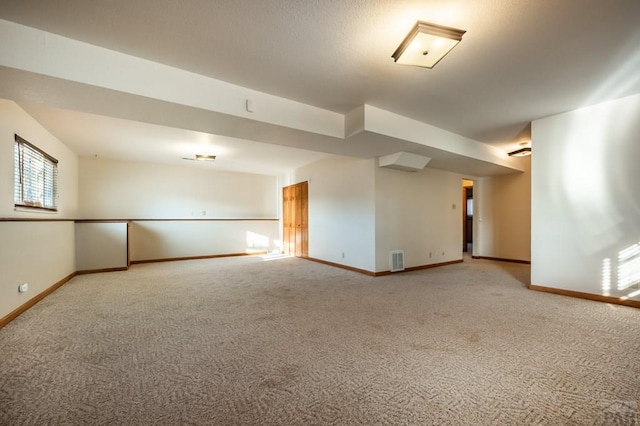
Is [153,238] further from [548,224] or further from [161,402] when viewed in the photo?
[548,224]

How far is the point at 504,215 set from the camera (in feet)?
22.9

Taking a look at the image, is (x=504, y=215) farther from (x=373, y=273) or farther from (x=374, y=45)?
(x=374, y=45)

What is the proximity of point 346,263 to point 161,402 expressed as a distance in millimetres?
4529

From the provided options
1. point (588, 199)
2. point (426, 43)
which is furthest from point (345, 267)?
point (426, 43)

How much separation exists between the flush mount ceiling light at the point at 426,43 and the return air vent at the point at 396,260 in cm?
385

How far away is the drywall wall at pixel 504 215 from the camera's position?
657cm

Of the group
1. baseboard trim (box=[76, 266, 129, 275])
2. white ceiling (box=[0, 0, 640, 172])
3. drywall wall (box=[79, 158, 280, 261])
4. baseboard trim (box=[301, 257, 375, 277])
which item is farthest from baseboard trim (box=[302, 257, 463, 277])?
baseboard trim (box=[76, 266, 129, 275])

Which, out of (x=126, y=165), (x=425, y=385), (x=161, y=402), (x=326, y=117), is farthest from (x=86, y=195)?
(x=425, y=385)

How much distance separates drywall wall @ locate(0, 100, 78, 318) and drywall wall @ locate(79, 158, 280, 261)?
6.03 feet

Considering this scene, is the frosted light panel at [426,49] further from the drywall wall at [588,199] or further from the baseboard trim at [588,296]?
the baseboard trim at [588,296]

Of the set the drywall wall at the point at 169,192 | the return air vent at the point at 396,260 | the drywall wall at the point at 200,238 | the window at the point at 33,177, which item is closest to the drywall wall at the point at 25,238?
the window at the point at 33,177

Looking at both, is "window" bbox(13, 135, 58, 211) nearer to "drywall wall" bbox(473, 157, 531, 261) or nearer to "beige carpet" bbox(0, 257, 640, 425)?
"beige carpet" bbox(0, 257, 640, 425)

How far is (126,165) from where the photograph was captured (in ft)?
22.5

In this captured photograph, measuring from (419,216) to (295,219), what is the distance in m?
3.62
